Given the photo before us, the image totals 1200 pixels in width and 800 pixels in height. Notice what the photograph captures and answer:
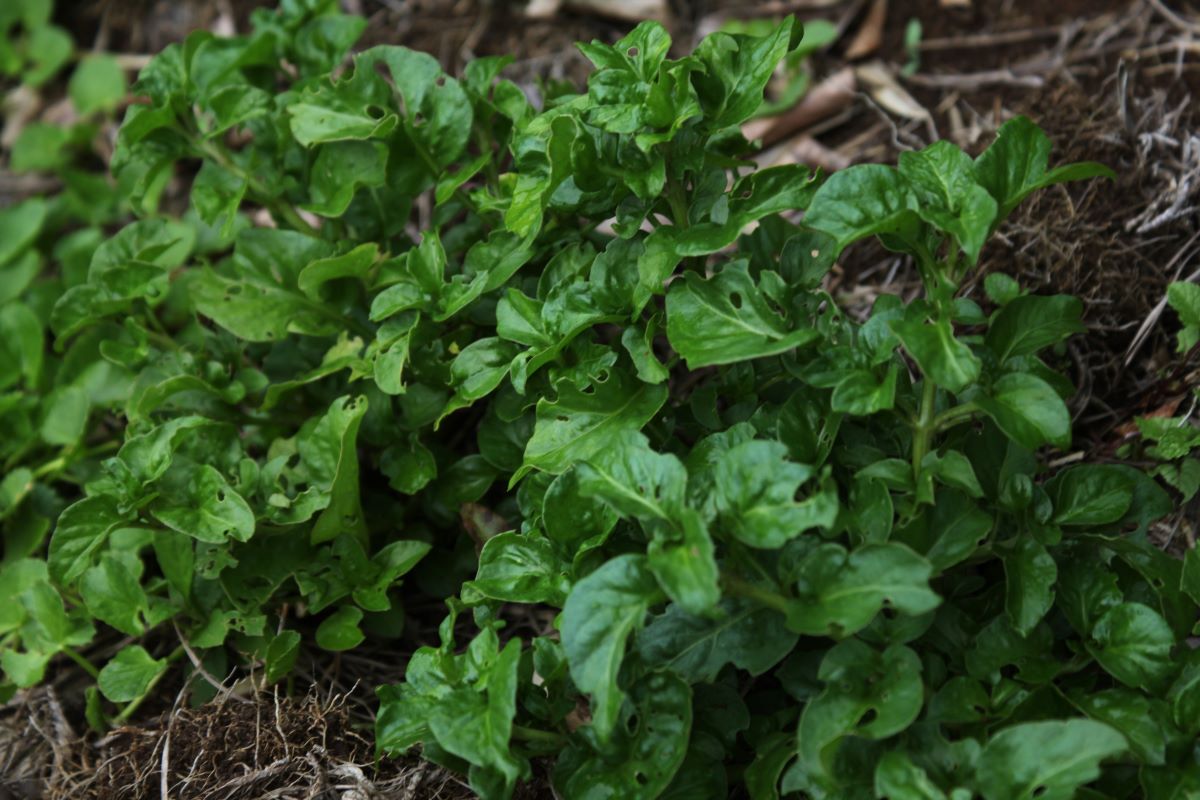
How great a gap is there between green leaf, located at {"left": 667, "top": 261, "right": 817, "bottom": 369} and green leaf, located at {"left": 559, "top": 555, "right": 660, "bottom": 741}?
1.12 feet

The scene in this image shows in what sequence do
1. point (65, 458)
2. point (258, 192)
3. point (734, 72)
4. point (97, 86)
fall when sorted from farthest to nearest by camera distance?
point (97, 86)
point (65, 458)
point (258, 192)
point (734, 72)

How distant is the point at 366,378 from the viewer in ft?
7.99

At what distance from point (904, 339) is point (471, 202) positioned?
3.58 feet

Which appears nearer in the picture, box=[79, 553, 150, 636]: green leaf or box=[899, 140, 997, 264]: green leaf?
box=[899, 140, 997, 264]: green leaf

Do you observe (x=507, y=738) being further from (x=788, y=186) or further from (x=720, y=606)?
(x=788, y=186)

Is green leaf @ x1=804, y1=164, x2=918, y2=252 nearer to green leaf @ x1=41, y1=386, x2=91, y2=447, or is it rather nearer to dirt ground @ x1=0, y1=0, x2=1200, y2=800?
dirt ground @ x1=0, y1=0, x2=1200, y2=800

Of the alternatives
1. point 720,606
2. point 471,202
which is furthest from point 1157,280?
point 471,202

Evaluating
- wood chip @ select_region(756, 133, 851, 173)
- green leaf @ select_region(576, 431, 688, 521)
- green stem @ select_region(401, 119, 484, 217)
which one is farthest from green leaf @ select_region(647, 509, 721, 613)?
wood chip @ select_region(756, 133, 851, 173)

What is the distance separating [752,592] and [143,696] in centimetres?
140

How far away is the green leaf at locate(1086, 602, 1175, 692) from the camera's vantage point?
5.55 feet

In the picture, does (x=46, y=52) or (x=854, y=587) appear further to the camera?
(x=46, y=52)

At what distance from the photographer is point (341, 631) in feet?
7.29

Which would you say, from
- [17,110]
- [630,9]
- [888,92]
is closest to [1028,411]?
[888,92]

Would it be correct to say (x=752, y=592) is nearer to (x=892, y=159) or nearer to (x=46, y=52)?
(x=892, y=159)
